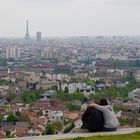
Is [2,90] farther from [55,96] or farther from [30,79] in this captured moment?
[30,79]

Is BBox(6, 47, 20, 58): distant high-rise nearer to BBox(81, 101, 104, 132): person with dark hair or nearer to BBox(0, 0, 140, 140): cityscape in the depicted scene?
BBox(0, 0, 140, 140): cityscape

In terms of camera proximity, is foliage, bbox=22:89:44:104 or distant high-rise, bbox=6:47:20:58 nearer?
foliage, bbox=22:89:44:104

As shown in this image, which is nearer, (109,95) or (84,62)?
(109,95)

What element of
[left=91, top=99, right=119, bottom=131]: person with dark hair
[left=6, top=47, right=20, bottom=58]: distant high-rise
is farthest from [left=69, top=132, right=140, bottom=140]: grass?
[left=6, top=47, right=20, bottom=58]: distant high-rise

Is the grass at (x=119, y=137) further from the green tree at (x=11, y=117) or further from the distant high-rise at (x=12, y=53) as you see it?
the distant high-rise at (x=12, y=53)

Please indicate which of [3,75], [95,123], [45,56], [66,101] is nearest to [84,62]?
[45,56]

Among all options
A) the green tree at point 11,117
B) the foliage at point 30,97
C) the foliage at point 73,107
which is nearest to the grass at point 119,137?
the green tree at point 11,117

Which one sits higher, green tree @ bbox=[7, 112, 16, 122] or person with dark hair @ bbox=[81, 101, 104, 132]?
person with dark hair @ bbox=[81, 101, 104, 132]
